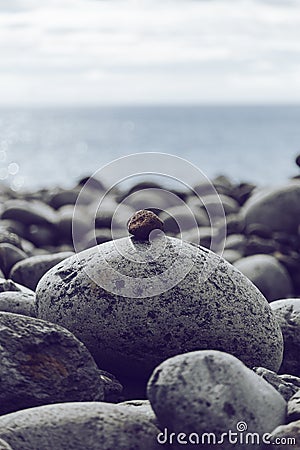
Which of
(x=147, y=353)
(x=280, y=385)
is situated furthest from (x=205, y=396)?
(x=147, y=353)

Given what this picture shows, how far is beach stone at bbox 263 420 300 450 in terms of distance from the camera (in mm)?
3880

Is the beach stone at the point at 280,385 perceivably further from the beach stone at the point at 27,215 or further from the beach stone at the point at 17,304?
the beach stone at the point at 27,215

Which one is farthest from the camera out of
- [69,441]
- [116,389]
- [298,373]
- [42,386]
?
[298,373]

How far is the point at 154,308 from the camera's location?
4.82m

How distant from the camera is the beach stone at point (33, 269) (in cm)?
695

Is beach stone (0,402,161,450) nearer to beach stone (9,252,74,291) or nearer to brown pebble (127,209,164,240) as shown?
brown pebble (127,209,164,240)

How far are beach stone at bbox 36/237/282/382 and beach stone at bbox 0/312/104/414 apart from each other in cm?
43

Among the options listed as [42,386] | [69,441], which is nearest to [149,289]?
[42,386]

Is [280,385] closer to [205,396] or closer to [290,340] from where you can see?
[205,396]

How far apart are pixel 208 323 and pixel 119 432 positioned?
1128 millimetres

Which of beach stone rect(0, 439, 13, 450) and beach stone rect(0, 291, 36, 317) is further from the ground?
beach stone rect(0, 439, 13, 450)

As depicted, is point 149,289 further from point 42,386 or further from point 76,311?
point 42,386

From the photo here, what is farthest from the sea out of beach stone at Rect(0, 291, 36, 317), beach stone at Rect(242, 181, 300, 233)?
beach stone at Rect(0, 291, 36, 317)

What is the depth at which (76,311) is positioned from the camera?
495 centimetres
